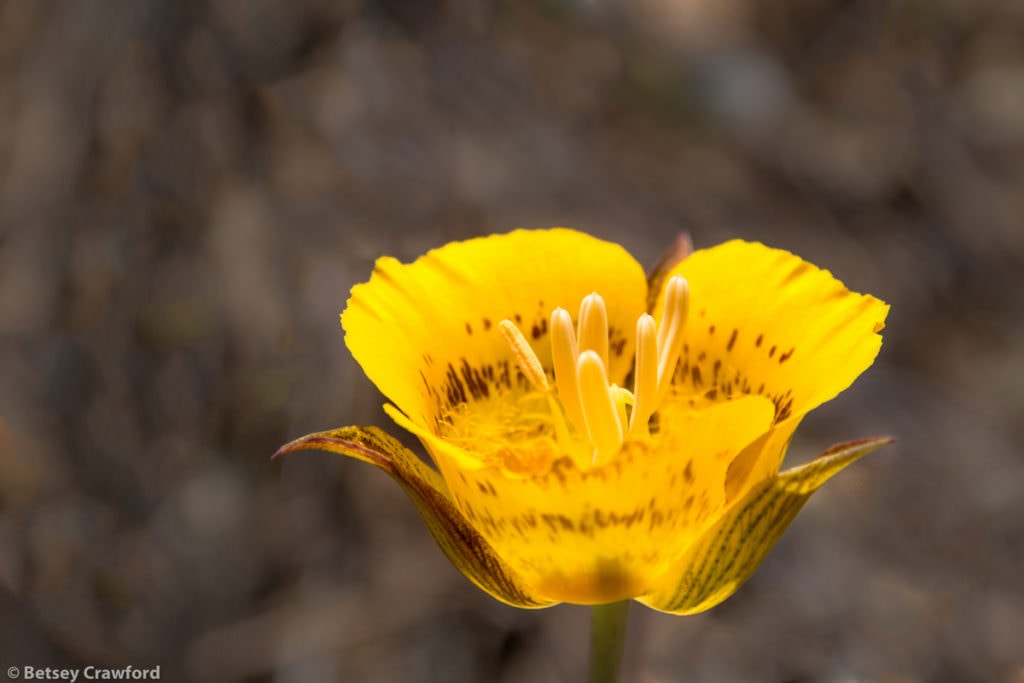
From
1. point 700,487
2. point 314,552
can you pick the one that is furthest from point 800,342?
point 314,552

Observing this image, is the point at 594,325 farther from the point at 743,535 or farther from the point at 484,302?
the point at 743,535

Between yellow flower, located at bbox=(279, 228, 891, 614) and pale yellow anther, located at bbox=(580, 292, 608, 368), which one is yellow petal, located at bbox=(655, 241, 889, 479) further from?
pale yellow anther, located at bbox=(580, 292, 608, 368)

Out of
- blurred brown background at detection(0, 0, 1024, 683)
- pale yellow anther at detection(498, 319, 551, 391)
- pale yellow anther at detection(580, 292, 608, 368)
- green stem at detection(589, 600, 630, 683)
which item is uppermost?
pale yellow anther at detection(580, 292, 608, 368)

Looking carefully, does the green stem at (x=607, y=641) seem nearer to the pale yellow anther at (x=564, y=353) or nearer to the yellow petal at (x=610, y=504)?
the yellow petal at (x=610, y=504)

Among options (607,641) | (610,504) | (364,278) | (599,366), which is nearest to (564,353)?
(599,366)

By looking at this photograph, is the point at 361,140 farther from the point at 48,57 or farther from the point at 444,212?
the point at 48,57

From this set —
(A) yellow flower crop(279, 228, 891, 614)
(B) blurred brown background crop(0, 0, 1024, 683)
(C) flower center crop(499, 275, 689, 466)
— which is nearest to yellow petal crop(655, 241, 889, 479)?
(A) yellow flower crop(279, 228, 891, 614)
